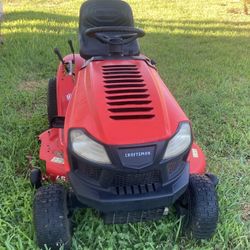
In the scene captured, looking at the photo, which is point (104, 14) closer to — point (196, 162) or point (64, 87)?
point (64, 87)

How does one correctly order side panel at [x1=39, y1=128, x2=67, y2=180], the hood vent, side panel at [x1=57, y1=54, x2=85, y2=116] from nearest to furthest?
the hood vent < side panel at [x1=39, y1=128, x2=67, y2=180] < side panel at [x1=57, y1=54, x2=85, y2=116]

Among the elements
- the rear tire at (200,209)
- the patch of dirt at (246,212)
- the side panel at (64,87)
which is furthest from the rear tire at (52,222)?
the patch of dirt at (246,212)

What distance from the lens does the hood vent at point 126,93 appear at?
1940mm

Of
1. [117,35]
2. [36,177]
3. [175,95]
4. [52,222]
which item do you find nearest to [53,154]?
[36,177]

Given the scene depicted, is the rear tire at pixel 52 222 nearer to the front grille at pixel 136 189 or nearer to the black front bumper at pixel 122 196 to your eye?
the black front bumper at pixel 122 196

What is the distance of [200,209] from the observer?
2070 mm

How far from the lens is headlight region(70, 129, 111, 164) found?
182 centimetres

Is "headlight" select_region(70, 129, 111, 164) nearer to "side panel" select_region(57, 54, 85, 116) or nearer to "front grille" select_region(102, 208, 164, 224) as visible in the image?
"front grille" select_region(102, 208, 164, 224)

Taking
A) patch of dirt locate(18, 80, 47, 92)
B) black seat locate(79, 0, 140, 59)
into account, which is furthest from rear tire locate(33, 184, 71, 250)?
patch of dirt locate(18, 80, 47, 92)

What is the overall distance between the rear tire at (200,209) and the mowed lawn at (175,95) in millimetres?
73

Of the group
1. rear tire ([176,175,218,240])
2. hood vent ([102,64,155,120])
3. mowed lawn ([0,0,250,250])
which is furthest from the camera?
mowed lawn ([0,0,250,250])

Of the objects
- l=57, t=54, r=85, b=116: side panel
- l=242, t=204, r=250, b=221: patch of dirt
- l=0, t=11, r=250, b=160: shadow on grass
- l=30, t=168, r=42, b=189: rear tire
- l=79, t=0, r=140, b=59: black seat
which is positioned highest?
l=79, t=0, r=140, b=59: black seat

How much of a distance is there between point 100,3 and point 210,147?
1285 millimetres

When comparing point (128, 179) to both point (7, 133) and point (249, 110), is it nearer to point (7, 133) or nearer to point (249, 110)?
point (7, 133)
